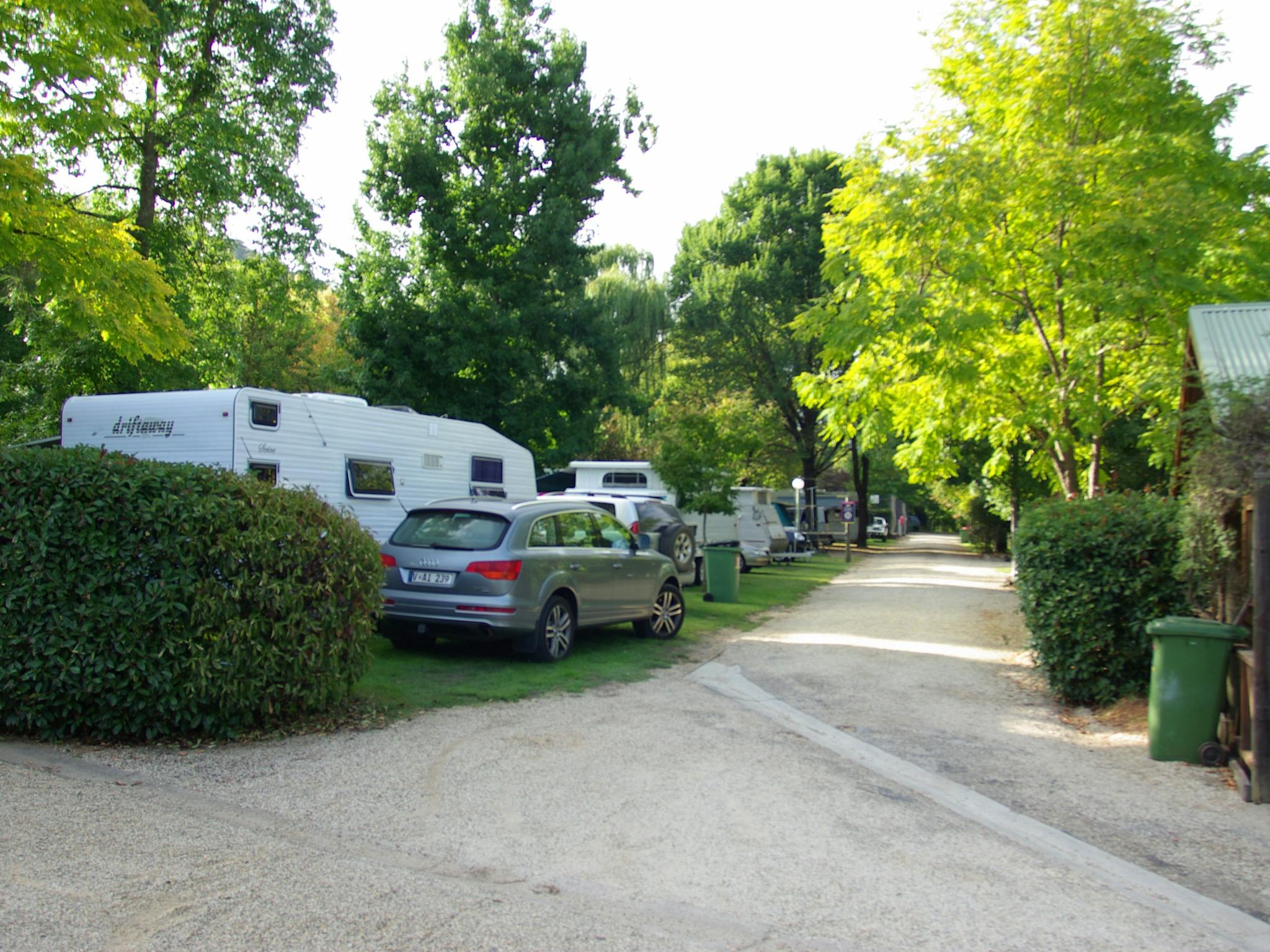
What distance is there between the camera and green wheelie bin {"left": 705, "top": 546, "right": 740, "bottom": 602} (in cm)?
1766

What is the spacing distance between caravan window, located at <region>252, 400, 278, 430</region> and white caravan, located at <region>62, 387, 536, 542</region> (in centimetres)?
1

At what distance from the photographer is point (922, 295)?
1180 cm

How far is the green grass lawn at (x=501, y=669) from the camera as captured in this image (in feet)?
27.1

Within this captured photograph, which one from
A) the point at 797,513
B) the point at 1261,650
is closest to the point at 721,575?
the point at 1261,650

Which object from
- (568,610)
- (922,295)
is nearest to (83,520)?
(568,610)

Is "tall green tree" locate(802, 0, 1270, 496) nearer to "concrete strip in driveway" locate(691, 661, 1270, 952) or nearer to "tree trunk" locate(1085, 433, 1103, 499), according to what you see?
"tree trunk" locate(1085, 433, 1103, 499)

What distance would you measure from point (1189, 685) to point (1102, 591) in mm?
1625

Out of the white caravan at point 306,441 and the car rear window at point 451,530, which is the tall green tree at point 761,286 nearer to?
the white caravan at point 306,441

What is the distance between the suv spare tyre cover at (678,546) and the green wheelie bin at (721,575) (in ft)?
1.45

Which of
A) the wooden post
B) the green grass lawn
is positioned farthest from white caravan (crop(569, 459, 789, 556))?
the wooden post

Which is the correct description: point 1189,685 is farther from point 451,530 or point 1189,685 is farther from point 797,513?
point 797,513

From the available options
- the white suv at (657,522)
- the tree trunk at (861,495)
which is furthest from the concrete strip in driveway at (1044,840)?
the tree trunk at (861,495)

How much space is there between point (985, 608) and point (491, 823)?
14760 mm

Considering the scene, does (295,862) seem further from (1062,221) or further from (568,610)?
(1062,221)
